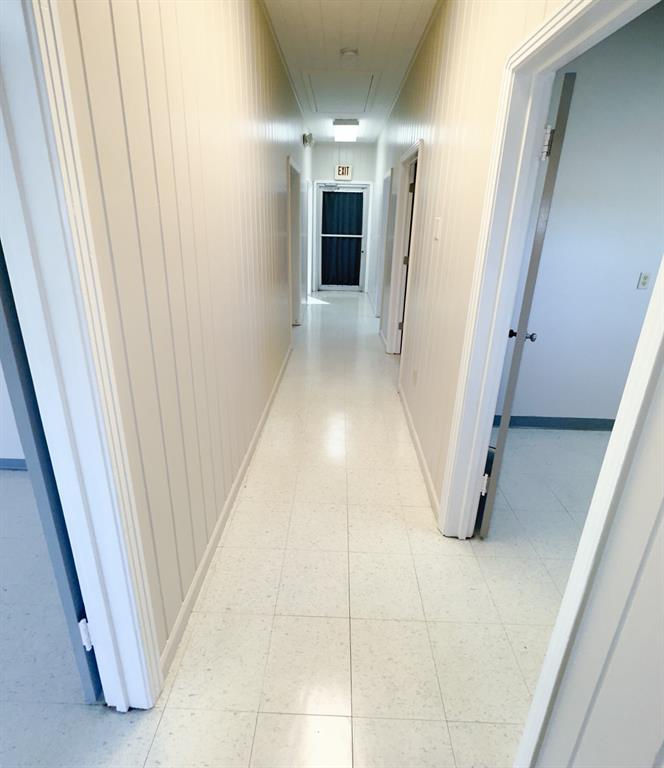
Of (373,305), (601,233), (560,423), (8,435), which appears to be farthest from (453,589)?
(373,305)

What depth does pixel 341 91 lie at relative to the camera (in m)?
4.61

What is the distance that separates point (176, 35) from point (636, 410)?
174 centimetres

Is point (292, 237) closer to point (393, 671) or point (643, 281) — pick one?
point (643, 281)

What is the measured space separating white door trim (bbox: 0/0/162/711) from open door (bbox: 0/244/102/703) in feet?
0.15

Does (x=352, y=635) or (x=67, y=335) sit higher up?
(x=67, y=335)

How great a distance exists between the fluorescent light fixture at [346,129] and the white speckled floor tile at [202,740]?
6.55 metres

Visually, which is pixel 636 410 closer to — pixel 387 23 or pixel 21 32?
pixel 21 32

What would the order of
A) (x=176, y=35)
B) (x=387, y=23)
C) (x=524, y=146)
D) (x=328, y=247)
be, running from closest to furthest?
(x=176, y=35) < (x=524, y=146) < (x=387, y=23) < (x=328, y=247)

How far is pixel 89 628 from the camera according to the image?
49.8 inches

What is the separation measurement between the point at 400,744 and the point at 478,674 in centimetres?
38

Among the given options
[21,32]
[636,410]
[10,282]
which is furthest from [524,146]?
[10,282]

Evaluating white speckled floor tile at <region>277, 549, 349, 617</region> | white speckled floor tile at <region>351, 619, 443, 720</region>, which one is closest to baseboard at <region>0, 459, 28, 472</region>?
white speckled floor tile at <region>277, 549, 349, 617</region>

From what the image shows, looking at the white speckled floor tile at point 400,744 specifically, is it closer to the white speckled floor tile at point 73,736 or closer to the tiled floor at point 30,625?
the white speckled floor tile at point 73,736

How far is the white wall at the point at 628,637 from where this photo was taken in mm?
711
